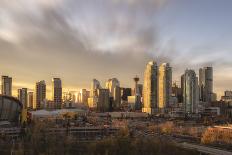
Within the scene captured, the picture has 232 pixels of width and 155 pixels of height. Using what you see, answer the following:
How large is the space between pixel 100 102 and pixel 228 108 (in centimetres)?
5242

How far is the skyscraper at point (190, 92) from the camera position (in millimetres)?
147625

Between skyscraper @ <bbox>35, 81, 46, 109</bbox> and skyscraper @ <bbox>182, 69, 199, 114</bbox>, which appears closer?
skyscraper @ <bbox>182, 69, 199, 114</bbox>

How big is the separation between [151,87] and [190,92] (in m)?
14.1

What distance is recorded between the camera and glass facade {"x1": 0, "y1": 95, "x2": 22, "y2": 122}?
64.9 metres

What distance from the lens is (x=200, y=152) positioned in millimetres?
45625

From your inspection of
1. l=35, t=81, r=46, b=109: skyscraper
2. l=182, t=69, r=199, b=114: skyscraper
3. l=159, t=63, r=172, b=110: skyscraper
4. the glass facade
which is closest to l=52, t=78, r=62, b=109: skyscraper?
l=35, t=81, r=46, b=109: skyscraper

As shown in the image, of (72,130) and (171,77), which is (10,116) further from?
(171,77)

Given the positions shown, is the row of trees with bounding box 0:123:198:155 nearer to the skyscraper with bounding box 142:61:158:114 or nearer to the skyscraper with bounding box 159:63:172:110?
the skyscraper with bounding box 142:61:158:114

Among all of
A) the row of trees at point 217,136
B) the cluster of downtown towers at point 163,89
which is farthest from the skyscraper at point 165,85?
the row of trees at point 217,136

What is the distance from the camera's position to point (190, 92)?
149 metres

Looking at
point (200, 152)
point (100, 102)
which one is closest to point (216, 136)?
point (200, 152)

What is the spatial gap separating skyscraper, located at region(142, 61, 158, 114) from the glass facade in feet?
276

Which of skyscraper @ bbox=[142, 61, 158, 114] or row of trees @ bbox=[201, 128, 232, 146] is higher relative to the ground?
skyscraper @ bbox=[142, 61, 158, 114]

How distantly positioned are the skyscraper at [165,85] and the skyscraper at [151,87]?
6.02 feet
